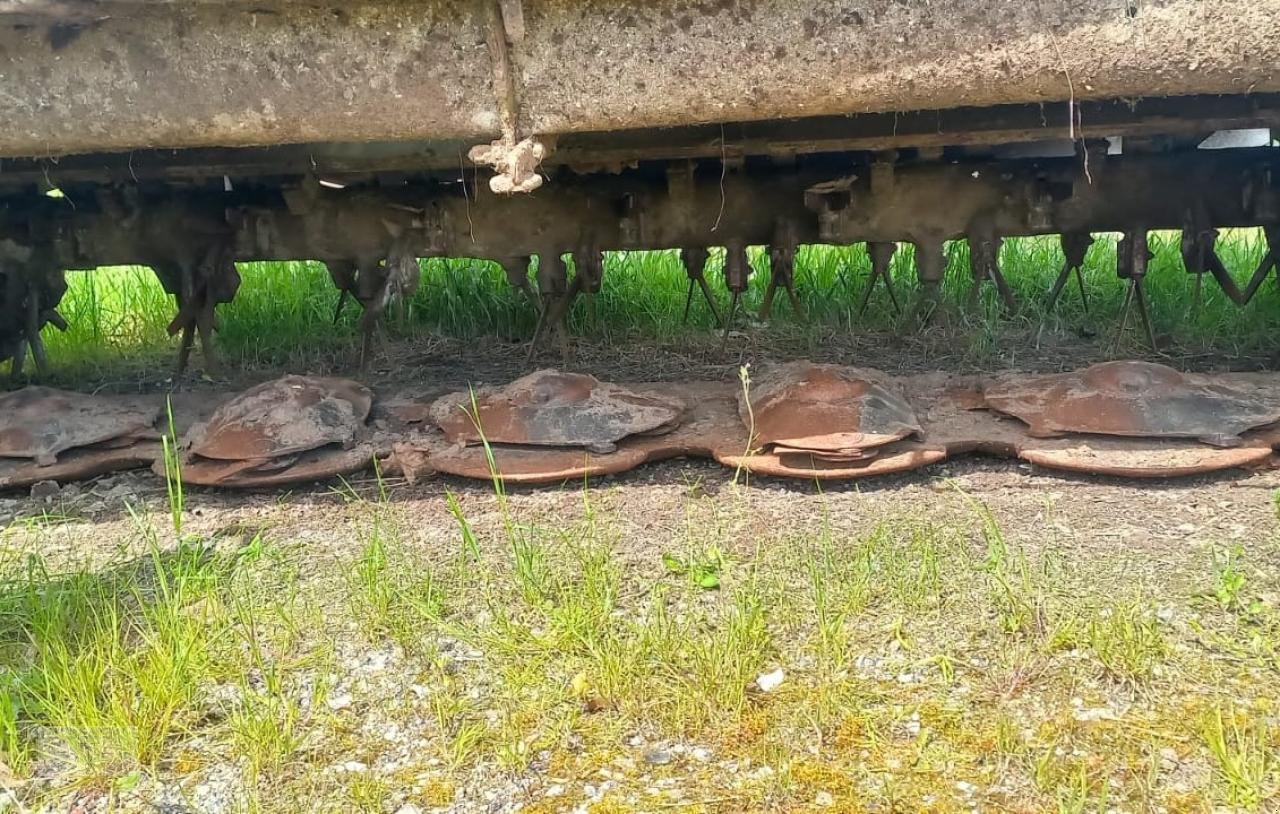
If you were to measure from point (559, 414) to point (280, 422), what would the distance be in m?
0.59

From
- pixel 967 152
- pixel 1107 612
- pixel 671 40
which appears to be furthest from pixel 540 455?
pixel 967 152

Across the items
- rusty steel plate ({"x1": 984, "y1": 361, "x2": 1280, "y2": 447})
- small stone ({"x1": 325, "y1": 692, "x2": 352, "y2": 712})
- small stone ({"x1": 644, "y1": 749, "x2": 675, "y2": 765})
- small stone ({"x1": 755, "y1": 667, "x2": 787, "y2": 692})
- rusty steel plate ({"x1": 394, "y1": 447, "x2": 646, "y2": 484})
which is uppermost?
rusty steel plate ({"x1": 984, "y1": 361, "x2": 1280, "y2": 447})

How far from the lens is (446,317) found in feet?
11.9

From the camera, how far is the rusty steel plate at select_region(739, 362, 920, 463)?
1998 millimetres

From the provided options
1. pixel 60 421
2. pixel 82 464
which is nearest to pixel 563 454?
pixel 82 464

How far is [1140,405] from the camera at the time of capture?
205 centimetres

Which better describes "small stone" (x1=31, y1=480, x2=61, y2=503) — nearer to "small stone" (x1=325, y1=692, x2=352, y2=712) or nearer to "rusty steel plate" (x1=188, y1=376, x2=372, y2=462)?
"rusty steel plate" (x1=188, y1=376, x2=372, y2=462)

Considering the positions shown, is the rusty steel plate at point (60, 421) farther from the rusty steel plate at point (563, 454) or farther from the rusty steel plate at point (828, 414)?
the rusty steel plate at point (828, 414)

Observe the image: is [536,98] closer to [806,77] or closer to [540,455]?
[806,77]

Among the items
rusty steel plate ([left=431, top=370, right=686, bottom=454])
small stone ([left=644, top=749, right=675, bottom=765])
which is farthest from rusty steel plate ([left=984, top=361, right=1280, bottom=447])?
small stone ([left=644, top=749, right=675, bottom=765])

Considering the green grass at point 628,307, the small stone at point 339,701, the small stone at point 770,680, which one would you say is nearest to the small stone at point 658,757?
the small stone at point 770,680

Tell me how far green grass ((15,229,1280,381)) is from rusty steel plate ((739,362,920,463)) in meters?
1.05

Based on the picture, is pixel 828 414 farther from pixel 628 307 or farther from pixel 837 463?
pixel 628 307

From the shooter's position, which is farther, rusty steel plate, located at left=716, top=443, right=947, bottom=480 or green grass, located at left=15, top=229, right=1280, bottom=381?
green grass, located at left=15, top=229, right=1280, bottom=381
